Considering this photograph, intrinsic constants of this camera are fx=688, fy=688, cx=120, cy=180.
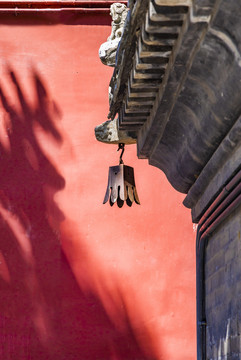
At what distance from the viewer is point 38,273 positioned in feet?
23.9

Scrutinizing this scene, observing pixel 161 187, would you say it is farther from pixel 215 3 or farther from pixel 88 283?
pixel 215 3

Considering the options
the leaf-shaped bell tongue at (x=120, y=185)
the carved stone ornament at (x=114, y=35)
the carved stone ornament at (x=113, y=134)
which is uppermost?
the carved stone ornament at (x=114, y=35)

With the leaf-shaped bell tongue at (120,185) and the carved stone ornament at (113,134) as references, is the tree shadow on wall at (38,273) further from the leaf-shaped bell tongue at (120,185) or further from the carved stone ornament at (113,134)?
the carved stone ornament at (113,134)

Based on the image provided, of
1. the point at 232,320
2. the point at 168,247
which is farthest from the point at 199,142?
the point at 168,247

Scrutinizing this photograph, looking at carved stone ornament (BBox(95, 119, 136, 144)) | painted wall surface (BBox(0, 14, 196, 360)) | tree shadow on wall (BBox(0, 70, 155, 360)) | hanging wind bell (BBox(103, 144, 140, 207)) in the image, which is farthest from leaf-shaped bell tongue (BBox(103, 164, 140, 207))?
tree shadow on wall (BBox(0, 70, 155, 360))

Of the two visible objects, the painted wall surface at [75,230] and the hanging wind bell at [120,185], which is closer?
the hanging wind bell at [120,185]

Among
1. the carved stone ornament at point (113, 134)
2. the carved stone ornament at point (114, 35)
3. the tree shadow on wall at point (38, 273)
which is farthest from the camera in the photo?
the tree shadow on wall at point (38, 273)

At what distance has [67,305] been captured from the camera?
7188 mm

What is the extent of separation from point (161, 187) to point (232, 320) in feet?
13.2

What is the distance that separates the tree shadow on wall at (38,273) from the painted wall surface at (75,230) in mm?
11

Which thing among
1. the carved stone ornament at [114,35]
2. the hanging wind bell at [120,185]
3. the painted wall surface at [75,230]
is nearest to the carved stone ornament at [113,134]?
the hanging wind bell at [120,185]

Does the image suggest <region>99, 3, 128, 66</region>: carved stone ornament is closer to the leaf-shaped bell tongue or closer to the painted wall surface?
the leaf-shaped bell tongue

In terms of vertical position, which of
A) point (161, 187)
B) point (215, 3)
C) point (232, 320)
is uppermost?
point (161, 187)

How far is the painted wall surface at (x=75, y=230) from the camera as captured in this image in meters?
7.11
